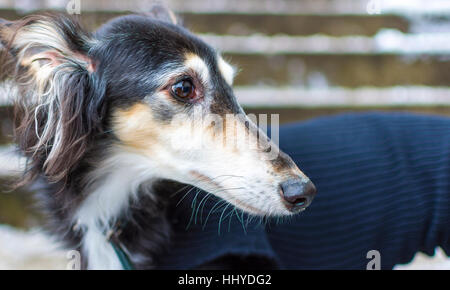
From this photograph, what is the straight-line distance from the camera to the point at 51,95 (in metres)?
1.49

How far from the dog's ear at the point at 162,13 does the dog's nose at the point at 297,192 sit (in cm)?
95

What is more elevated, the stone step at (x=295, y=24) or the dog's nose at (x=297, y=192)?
the stone step at (x=295, y=24)

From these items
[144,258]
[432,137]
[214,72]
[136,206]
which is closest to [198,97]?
[214,72]

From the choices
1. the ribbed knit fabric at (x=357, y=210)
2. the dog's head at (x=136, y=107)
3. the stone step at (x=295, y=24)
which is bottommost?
the ribbed knit fabric at (x=357, y=210)

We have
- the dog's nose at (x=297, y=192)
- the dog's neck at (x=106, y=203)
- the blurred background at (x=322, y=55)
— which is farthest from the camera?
the blurred background at (x=322, y=55)

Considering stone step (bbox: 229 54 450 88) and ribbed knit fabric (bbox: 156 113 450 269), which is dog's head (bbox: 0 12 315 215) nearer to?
ribbed knit fabric (bbox: 156 113 450 269)

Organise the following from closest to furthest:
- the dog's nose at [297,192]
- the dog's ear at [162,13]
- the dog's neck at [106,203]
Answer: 1. the dog's nose at [297,192]
2. the dog's neck at [106,203]
3. the dog's ear at [162,13]

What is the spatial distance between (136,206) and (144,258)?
192 mm

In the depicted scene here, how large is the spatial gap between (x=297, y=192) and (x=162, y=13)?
1.07m

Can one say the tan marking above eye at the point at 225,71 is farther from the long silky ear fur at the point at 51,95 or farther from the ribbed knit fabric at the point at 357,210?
the long silky ear fur at the point at 51,95

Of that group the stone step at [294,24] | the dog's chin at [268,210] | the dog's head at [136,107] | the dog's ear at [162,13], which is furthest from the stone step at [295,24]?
the dog's chin at [268,210]

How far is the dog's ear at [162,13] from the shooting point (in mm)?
1917

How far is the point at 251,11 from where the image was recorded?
406 cm

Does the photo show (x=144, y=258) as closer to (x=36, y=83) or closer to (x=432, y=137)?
(x=36, y=83)
